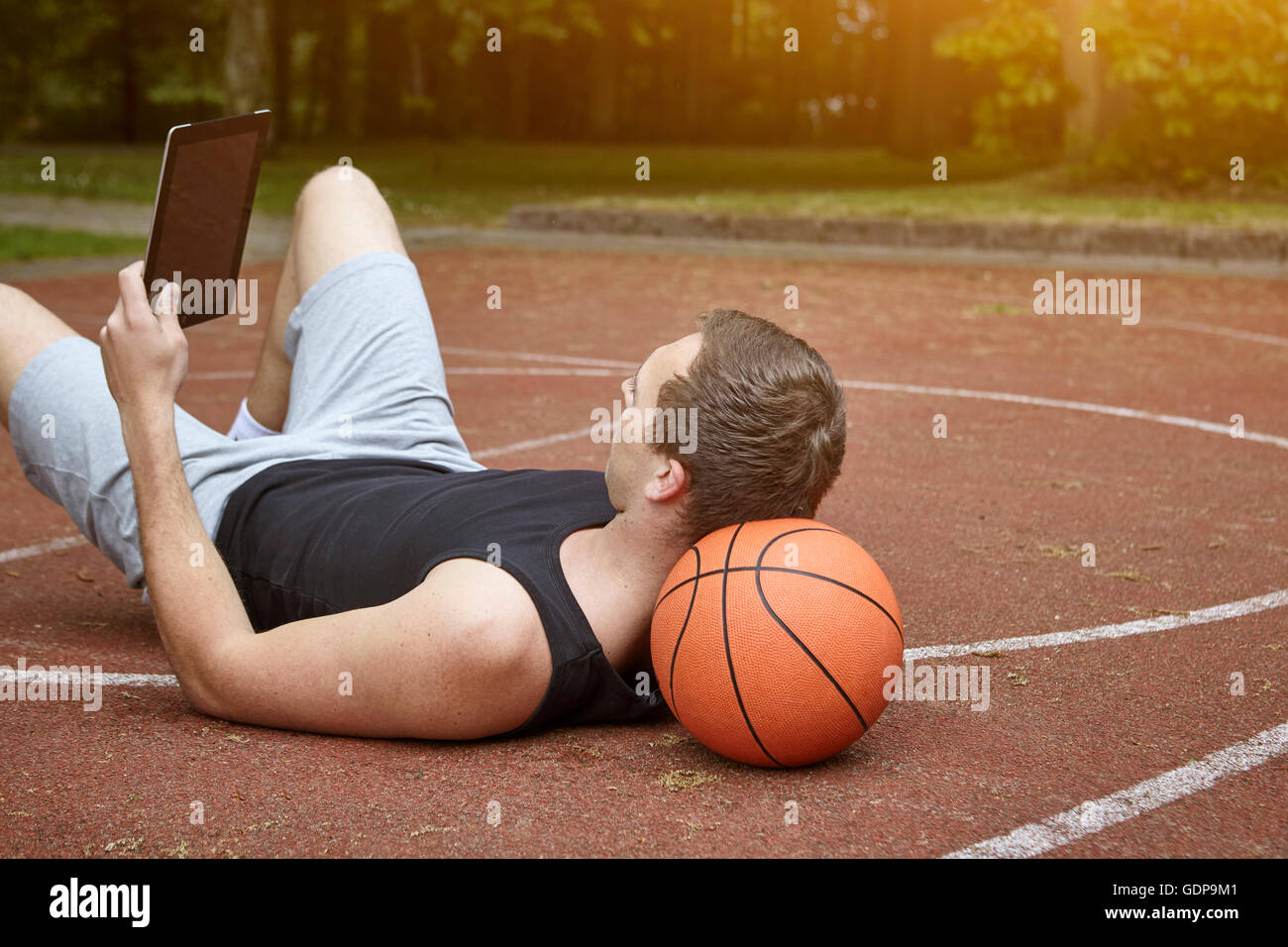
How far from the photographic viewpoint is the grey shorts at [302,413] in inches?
143

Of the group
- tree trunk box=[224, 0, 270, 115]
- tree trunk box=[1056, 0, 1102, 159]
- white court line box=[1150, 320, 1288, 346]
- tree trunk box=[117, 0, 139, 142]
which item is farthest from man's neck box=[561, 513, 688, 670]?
tree trunk box=[117, 0, 139, 142]

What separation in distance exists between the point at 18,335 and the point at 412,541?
1.46 m

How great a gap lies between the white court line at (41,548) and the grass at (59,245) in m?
9.54

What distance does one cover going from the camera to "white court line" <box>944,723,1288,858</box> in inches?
112

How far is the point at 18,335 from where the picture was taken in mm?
3828

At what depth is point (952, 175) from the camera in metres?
26.4

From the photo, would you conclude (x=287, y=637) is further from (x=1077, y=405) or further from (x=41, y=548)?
(x=1077, y=405)

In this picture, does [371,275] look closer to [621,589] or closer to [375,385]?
[375,385]

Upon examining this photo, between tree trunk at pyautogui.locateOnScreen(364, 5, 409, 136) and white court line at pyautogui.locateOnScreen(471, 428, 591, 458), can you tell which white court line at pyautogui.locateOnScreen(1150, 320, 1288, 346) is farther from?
tree trunk at pyautogui.locateOnScreen(364, 5, 409, 136)

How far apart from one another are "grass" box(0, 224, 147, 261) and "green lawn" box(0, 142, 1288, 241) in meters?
3.33

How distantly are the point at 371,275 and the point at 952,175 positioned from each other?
932 inches

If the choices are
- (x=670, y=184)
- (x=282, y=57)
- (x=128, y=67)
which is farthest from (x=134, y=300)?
(x=128, y=67)

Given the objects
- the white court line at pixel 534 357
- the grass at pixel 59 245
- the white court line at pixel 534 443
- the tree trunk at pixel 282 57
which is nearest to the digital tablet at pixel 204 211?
the white court line at pixel 534 443

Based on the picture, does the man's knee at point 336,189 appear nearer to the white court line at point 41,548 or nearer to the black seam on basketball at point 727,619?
the white court line at point 41,548
